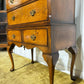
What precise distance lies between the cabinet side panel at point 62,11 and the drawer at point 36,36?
0.14 meters

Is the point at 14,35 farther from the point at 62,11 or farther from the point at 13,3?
the point at 62,11

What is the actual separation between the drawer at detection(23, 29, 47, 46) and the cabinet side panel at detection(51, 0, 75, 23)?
5.5 inches

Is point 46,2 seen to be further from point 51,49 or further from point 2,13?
point 2,13

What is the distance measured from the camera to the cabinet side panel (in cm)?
82

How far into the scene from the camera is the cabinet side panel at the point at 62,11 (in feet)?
2.70

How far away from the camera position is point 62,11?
0.93 m

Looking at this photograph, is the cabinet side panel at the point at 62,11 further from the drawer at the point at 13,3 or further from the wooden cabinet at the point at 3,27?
the wooden cabinet at the point at 3,27

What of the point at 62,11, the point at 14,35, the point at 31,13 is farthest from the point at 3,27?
the point at 62,11

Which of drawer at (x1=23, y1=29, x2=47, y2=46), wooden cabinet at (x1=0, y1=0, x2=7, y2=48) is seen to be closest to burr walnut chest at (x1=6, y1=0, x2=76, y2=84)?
drawer at (x1=23, y1=29, x2=47, y2=46)

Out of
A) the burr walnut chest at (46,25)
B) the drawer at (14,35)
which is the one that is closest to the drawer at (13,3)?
the burr walnut chest at (46,25)

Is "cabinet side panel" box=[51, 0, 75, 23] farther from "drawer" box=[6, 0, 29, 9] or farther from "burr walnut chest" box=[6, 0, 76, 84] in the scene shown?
"drawer" box=[6, 0, 29, 9]

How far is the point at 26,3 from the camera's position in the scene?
3.21 feet

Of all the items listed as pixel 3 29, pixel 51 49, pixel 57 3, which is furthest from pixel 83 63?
pixel 3 29

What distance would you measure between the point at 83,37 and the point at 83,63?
0.31 meters
